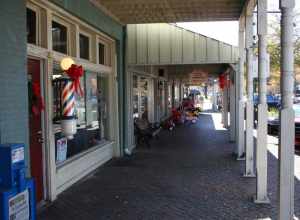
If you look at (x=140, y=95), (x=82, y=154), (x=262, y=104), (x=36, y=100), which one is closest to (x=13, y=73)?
(x=36, y=100)

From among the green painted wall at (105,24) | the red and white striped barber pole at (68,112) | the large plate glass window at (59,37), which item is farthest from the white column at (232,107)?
the red and white striped barber pole at (68,112)

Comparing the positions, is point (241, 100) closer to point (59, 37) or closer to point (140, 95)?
point (59, 37)

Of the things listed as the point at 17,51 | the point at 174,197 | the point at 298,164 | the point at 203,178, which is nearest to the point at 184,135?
the point at 298,164

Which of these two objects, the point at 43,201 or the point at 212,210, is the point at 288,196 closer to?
the point at 212,210

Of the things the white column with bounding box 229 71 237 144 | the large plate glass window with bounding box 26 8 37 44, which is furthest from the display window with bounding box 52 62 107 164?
the white column with bounding box 229 71 237 144

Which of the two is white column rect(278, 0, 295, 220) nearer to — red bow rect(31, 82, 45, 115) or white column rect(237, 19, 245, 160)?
red bow rect(31, 82, 45, 115)

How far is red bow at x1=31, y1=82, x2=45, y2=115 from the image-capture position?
240 inches

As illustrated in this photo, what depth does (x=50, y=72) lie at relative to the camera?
6699 mm

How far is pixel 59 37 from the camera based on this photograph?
7586 mm

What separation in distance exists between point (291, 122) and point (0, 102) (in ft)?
10.0

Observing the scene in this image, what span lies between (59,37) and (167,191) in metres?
3.10

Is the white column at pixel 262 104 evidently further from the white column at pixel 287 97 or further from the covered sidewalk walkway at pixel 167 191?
the white column at pixel 287 97

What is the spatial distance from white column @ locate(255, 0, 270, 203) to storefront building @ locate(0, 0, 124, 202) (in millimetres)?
2880

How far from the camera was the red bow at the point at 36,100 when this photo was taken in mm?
6104
